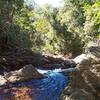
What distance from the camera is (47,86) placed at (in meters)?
15.2

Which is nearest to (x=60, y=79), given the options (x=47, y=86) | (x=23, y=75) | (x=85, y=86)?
(x=47, y=86)

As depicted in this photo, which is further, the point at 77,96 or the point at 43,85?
the point at 43,85

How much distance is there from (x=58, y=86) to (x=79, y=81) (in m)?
3.43

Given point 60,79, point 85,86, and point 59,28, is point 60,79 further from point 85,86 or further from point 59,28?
point 59,28

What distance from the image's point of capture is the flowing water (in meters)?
13.0

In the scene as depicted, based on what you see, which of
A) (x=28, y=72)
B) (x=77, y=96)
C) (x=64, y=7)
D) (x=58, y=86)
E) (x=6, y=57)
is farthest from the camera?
(x=64, y=7)

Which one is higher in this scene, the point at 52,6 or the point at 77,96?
the point at 52,6

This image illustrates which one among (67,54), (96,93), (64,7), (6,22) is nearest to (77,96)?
(96,93)

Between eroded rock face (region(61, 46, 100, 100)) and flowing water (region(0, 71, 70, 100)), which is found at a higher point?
flowing water (region(0, 71, 70, 100))

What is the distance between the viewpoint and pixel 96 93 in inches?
423

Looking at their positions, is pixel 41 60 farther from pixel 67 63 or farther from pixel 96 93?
pixel 96 93

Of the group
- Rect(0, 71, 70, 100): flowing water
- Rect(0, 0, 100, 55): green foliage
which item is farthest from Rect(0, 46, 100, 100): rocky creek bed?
Rect(0, 0, 100, 55): green foliage

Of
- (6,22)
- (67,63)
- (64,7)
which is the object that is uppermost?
(64,7)

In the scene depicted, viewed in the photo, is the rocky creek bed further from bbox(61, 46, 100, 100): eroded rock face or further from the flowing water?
the flowing water
